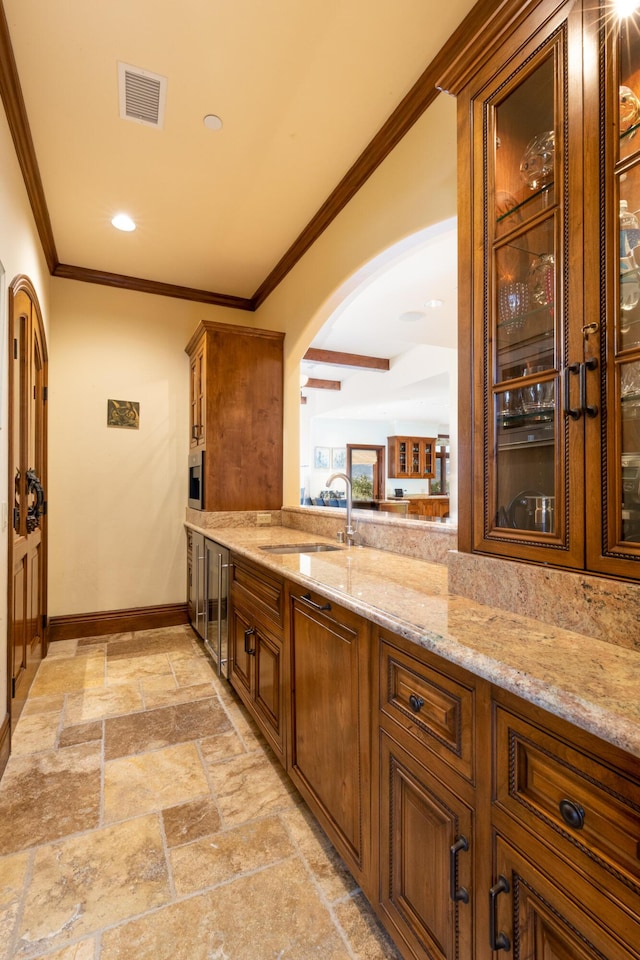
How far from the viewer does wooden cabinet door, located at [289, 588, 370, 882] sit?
4.40 ft

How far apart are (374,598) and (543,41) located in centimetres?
153

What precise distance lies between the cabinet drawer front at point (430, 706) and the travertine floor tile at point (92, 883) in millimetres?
1023

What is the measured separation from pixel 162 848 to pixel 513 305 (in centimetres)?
213

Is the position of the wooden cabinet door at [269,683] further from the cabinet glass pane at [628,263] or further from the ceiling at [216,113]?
the ceiling at [216,113]

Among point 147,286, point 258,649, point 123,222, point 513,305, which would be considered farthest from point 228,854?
point 147,286

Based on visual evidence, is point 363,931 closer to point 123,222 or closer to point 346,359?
point 123,222

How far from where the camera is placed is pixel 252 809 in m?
1.83

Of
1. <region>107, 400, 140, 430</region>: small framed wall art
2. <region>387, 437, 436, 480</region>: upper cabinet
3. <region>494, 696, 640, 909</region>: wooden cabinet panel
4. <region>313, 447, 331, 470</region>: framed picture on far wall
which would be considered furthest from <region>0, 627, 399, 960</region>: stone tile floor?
<region>387, 437, 436, 480</region>: upper cabinet

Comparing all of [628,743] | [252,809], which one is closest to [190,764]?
[252,809]

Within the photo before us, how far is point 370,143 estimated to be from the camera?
240 centimetres

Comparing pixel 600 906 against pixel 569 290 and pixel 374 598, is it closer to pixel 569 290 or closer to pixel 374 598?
pixel 374 598

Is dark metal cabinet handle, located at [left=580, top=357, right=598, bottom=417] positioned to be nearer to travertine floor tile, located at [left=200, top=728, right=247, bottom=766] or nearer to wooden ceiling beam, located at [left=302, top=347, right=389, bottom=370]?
travertine floor tile, located at [left=200, top=728, right=247, bottom=766]

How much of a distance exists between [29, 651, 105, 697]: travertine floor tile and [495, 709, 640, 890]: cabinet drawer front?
284 centimetres

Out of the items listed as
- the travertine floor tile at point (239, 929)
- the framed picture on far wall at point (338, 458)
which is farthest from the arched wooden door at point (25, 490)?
the framed picture on far wall at point (338, 458)
